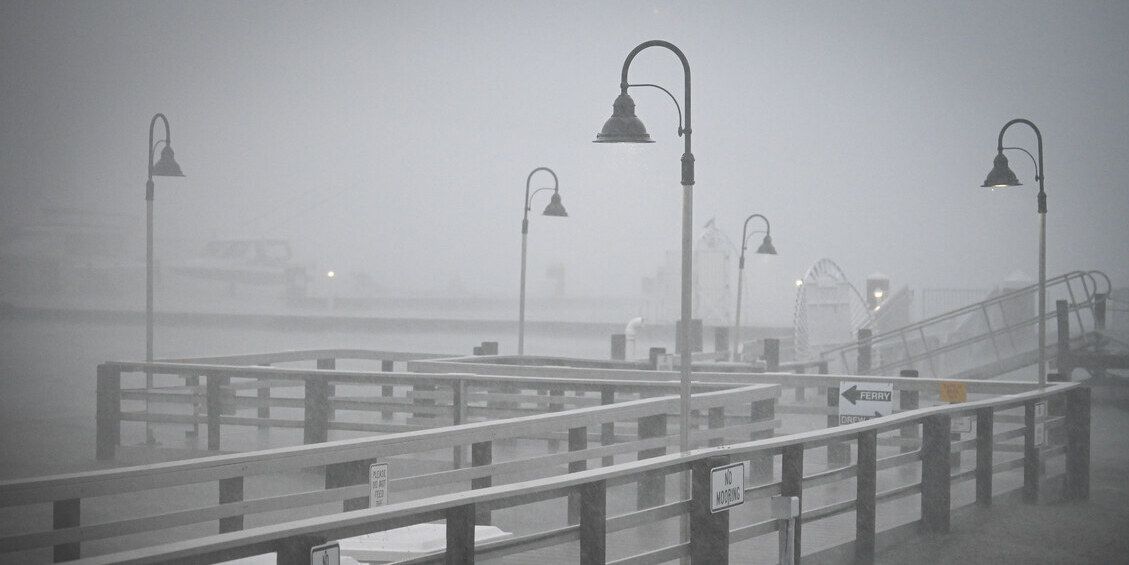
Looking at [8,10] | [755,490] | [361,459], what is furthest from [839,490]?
[8,10]

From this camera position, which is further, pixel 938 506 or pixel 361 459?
pixel 938 506

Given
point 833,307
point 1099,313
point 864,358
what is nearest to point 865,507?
point 864,358

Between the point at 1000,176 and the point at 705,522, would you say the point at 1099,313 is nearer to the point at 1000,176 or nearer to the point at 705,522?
the point at 1000,176

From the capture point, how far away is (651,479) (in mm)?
9719

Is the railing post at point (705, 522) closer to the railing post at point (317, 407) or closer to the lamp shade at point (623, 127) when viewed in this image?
the lamp shade at point (623, 127)

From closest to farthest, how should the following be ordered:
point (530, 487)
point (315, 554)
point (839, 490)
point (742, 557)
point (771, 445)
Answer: point (315, 554) < point (530, 487) < point (771, 445) < point (742, 557) < point (839, 490)

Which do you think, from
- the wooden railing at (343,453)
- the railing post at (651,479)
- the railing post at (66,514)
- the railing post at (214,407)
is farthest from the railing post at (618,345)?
the railing post at (66,514)

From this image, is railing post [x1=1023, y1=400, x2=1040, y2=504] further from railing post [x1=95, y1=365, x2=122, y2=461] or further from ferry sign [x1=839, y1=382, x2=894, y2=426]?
railing post [x1=95, y1=365, x2=122, y2=461]

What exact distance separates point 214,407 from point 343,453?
735 cm

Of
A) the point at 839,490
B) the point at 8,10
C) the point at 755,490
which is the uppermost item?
the point at 8,10

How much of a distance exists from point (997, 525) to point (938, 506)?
87 centimetres

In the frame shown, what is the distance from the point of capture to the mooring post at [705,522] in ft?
22.5

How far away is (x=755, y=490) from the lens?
7.68 metres

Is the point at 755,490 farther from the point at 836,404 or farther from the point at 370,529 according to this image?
the point at 836,404
